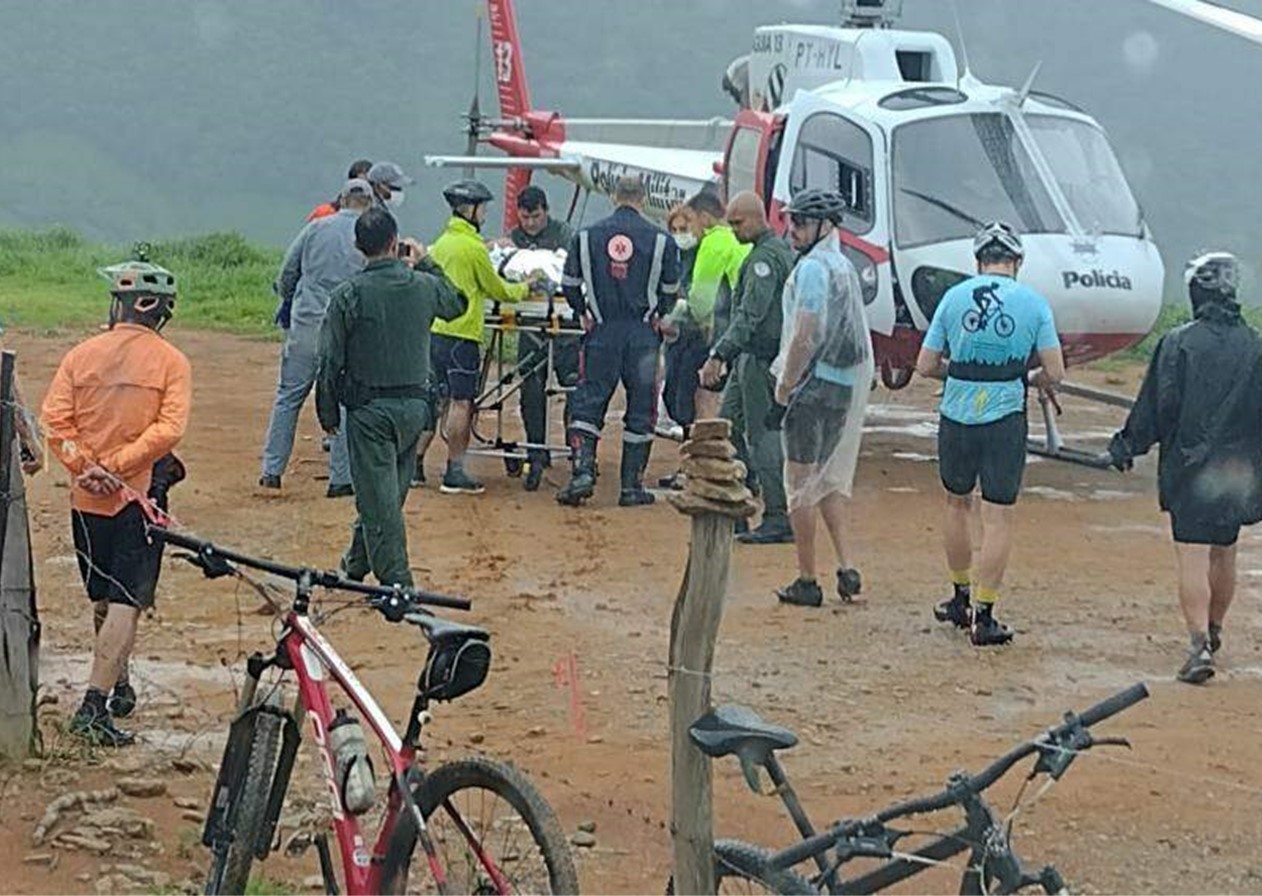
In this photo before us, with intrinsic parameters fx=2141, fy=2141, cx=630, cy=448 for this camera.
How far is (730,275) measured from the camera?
12.3 metres

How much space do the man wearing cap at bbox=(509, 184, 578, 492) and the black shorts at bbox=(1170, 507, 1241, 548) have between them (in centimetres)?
458

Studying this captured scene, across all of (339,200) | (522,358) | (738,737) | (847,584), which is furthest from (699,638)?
(522,358)

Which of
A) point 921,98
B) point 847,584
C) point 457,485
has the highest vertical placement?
point 921,98

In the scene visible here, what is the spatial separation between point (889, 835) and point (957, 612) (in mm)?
5164

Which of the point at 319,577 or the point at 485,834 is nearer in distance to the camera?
the point at 485,834

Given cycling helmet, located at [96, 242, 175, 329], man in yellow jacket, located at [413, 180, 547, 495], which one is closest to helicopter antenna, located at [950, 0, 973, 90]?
man in yellow jacket, located at [413, 180, 547, 495]

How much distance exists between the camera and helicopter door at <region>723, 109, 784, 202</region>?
14.4m

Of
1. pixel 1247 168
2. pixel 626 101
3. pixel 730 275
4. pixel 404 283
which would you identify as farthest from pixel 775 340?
pixel 626 101

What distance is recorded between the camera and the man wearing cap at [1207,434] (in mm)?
8570

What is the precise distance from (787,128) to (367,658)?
677 centimetres

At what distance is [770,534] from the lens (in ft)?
36.5

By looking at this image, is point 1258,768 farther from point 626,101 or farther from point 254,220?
point 626,101

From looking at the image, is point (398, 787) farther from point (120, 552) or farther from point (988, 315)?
point (988, 315)

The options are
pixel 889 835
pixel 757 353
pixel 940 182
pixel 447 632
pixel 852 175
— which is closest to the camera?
pixel 889 835
